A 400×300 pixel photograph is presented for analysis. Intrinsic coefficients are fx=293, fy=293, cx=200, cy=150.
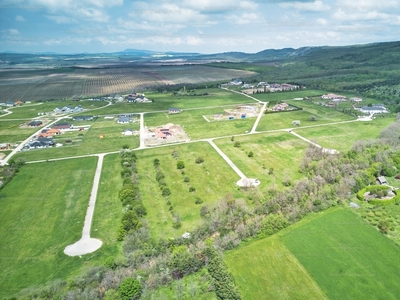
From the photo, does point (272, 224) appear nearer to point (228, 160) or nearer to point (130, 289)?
point (130, 289)

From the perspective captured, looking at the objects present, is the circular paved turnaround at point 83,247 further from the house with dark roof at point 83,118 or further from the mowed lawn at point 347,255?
the house with dark roof at point 83,118

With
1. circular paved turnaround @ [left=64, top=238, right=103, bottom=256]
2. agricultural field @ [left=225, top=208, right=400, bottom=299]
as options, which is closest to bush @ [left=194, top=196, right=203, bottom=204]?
agricultural field @ [left=225, top=208, right=400, bottom=299]

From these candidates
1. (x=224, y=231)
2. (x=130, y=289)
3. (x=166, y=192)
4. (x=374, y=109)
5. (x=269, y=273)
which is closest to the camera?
(x=130, y=289)

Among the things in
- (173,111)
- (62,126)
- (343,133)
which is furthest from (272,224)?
(173,111)

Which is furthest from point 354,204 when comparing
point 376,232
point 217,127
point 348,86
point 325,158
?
point 348,86

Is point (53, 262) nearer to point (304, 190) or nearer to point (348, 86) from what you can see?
point (304, 190)
